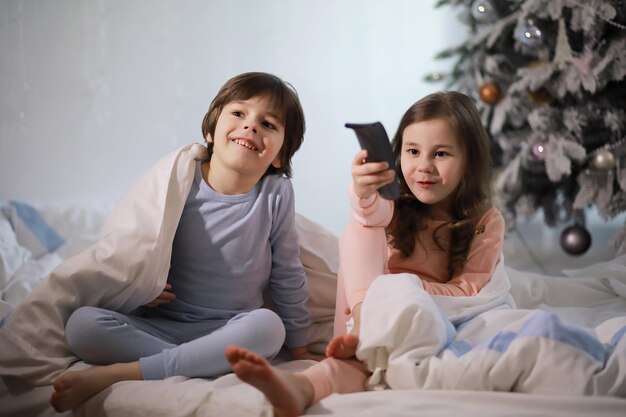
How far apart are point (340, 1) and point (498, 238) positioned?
164cm

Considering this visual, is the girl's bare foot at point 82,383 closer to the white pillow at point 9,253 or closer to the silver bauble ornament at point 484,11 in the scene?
the white pillow at point 9,253

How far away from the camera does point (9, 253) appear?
1.71m

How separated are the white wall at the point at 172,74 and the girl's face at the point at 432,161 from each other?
48.5 inches

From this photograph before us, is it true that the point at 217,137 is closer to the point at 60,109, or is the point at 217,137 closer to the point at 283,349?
the point at 283,349

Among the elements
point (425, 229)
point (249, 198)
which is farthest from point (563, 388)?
point (249, 198)

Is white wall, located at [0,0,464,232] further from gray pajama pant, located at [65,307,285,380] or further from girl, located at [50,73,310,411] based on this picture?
gray pajama pant, located at [65,307,285,380]

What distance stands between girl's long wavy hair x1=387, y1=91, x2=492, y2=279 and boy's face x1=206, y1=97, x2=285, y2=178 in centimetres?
24

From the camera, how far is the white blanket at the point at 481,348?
907mm

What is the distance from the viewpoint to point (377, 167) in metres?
1.14

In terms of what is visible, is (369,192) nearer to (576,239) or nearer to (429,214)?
(429,214)

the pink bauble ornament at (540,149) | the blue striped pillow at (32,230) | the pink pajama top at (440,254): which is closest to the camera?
the pink pajama top at (440,254)

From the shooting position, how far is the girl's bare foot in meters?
1.05

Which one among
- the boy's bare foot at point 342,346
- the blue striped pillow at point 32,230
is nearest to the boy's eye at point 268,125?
the boy's bare foot at point 342,346

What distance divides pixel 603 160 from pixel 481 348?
5.01 ft
